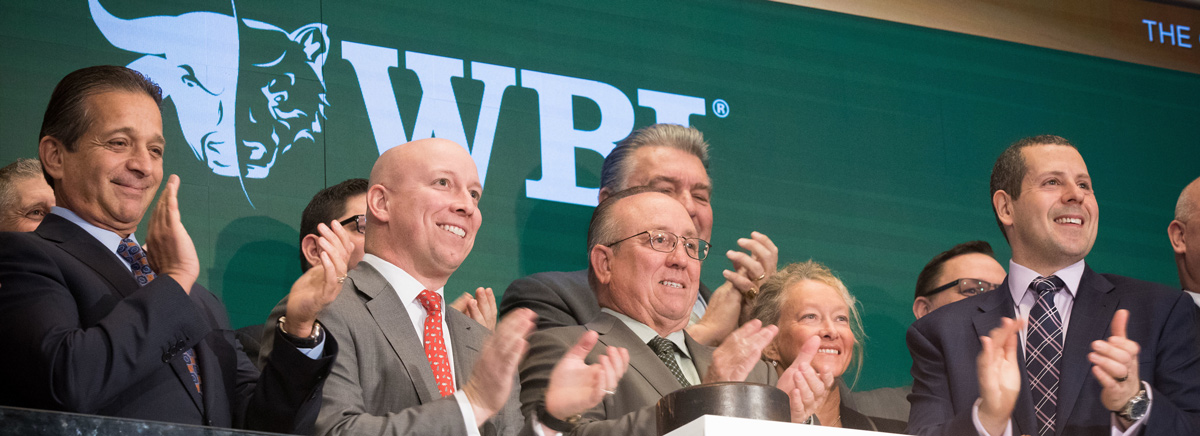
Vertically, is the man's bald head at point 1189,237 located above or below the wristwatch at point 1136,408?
above

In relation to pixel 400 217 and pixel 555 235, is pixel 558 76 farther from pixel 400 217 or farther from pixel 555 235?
pixel 400 217

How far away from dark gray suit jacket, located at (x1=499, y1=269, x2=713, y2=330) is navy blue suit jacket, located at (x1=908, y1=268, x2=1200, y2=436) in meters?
0.89

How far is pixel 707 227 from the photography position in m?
3.77

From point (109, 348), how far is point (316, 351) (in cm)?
38

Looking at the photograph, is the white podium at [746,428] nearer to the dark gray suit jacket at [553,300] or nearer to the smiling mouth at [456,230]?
the smiling mouth at [456,230]

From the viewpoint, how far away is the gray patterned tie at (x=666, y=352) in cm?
291

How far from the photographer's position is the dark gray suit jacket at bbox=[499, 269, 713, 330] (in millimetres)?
3359

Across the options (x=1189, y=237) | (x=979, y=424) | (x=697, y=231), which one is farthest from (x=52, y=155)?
(x=1189, y=237)

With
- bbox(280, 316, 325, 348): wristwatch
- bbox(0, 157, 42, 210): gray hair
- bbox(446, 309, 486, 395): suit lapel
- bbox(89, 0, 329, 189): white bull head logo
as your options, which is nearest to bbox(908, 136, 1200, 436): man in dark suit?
bbox(446, 309, 486, 395): suit lapel

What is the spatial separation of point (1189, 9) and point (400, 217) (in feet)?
12.6

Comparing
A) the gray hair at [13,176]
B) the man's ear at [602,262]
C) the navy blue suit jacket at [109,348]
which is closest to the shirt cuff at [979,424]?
the man's ear at [602,262]

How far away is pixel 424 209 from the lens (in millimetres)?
3029

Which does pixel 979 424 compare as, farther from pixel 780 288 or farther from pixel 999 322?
pixel 780 288

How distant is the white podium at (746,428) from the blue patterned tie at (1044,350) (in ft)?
4.14
